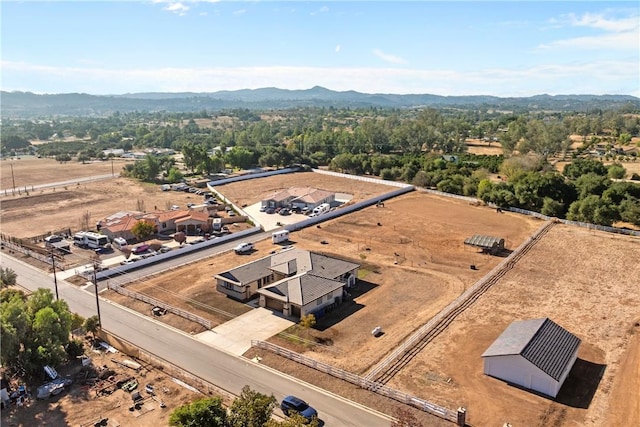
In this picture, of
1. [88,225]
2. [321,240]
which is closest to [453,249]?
[321,240]

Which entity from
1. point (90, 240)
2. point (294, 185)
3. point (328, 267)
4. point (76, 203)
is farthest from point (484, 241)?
point (76, 203)

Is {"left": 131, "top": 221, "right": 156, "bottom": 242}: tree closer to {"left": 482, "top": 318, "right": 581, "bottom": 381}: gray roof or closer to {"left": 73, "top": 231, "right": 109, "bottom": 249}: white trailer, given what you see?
{"left": 73, "top": 231, "right": 109, "bottom": 249}: white trailer

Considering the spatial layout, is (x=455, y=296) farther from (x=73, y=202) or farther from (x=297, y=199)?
(x=73, y=202)

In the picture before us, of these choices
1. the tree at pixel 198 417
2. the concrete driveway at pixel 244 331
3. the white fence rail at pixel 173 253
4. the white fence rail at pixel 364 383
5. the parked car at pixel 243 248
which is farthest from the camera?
the parked car at pixel 243 248

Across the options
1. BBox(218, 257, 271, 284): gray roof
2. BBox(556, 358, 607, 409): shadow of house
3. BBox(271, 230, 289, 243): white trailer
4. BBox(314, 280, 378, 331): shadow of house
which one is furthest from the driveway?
BBox(556, 358, 607, 409): shadow of house

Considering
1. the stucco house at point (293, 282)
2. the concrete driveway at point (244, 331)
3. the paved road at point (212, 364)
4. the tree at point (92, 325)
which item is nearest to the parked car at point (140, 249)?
the paved road at point (212, 364)

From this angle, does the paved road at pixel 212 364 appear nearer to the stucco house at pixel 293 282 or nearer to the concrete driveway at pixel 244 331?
the concrete driveway at pixel 244 331
